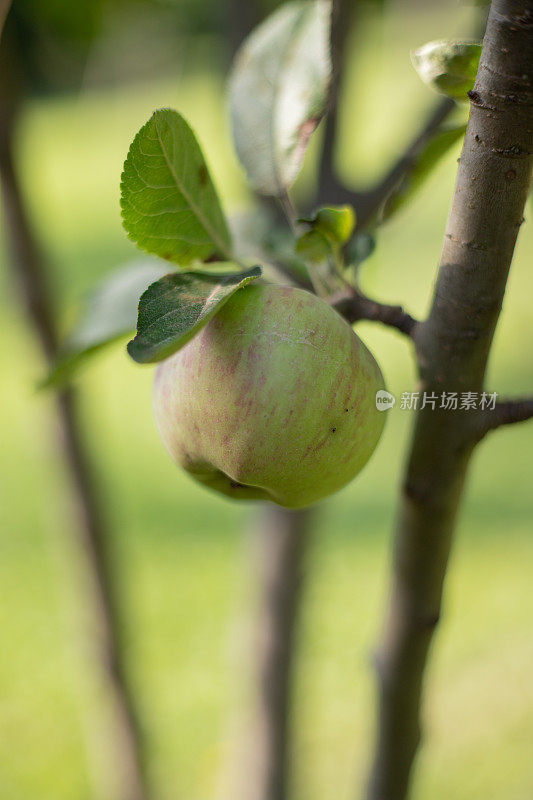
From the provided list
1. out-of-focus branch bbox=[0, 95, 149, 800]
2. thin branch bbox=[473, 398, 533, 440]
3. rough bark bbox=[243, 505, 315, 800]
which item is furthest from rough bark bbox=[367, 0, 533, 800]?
out-of-focus branch bbox=[0, 95, 149, 800]

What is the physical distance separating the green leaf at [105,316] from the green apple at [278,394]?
0.11 m

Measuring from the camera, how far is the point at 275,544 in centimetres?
129

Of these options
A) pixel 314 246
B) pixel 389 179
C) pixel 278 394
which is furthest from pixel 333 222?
pixel 389 179

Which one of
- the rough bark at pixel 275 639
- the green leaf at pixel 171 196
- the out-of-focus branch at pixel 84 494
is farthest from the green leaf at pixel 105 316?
the rough bark at pixel 275 639

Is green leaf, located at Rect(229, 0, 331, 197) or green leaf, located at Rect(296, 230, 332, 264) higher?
green leaf, located at Rect(229, 0, 331, 197)

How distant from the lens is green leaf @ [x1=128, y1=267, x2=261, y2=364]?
439mm

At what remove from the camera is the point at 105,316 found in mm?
676

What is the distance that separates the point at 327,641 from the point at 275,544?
1.23 metres

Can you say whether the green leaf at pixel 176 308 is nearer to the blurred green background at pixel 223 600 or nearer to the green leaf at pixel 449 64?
the green leaf at pixel 449 64

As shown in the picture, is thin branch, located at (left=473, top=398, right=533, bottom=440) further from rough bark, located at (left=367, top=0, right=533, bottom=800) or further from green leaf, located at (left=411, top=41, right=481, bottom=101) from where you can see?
green leaf, located at (left=411, top=41, right=481, bottom=101)

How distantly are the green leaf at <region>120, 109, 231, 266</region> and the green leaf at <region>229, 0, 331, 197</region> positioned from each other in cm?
12

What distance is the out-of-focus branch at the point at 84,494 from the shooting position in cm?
109

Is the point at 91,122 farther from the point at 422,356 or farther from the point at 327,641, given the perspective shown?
the point at 422,356

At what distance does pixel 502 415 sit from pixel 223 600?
213 cm
